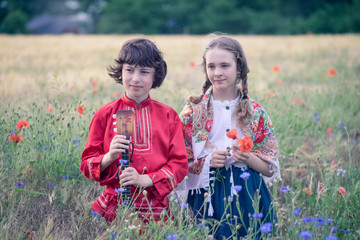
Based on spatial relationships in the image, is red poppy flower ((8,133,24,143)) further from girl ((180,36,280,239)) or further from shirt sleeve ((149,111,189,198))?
girl ((180,36,280,239))

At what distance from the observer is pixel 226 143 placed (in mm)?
2641

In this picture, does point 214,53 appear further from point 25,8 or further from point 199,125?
point 25,8

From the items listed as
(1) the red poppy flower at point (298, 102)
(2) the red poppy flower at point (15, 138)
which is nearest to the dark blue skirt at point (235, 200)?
(2) the red poppy flower at point (15, 138)

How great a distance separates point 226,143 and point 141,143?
1.93 ft

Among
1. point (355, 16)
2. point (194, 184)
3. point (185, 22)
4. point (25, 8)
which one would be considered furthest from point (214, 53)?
point (25, 8)

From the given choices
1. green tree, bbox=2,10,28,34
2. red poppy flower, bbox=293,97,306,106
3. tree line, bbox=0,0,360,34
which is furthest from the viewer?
green tree, bbox=2,10,28,34

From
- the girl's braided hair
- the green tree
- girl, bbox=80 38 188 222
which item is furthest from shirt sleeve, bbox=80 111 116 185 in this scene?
the green tree

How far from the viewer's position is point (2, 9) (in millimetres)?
39094

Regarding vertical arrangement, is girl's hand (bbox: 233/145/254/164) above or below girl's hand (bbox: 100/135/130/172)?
below

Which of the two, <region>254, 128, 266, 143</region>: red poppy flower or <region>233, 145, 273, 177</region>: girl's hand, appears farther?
<region>254, 128, 266, 143</region>: red poppy flower

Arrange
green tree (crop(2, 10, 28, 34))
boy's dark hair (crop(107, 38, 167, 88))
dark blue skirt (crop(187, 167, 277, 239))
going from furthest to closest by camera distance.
Answer: 1. green tree (crop(2, 10, 28, 34))
2. dark blue skirt (crop(187, 167, 277, 239))
3. boy's dark hair (crop(107, 38, 167, 88))

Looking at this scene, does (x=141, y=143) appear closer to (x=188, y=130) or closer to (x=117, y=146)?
(x=117, y=146)

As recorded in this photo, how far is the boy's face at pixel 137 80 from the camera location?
238cm

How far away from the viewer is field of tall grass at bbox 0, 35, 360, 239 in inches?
89.9
